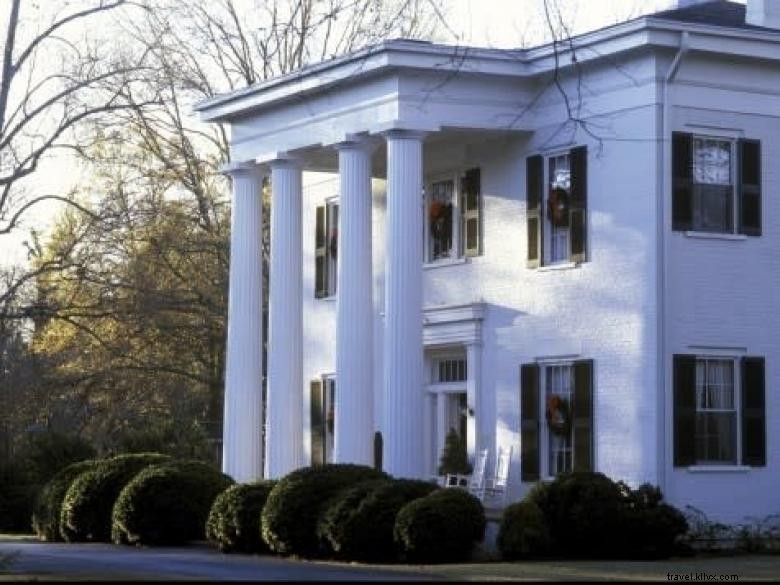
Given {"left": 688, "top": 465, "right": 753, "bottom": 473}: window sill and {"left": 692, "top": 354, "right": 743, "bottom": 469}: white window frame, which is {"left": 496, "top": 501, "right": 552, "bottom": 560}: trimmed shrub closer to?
{"left": 688, "top": 465, "right": 753, "bottom": 473}: window sill

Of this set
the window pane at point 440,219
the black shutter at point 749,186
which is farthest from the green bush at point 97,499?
the black shutter at point 749,186

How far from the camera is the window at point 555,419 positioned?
3441 cm

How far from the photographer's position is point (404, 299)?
35.6 m

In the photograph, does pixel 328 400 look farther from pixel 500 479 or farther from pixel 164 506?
pixel 164 506

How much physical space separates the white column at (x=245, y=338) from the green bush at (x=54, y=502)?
11.7ft

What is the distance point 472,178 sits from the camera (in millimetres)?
37625

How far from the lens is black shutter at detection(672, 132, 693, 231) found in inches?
1315

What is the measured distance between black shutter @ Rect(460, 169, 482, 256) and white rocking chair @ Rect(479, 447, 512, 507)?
3820 millimetres

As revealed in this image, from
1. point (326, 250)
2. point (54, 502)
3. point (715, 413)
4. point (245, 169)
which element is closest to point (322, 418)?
point (326, 250)

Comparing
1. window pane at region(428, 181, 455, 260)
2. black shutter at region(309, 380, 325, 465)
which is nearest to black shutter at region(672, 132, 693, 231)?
window pane at region(428, 181, 455, 260)

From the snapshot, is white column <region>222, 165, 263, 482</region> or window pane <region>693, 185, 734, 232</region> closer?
window pane <region>693, 185, 734, 232</region>

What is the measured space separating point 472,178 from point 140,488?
857cm

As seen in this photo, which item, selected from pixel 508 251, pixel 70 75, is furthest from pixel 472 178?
pixel 70 75

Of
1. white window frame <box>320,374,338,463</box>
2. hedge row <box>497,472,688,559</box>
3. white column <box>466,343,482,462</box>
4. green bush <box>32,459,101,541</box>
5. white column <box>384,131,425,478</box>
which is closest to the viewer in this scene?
hedge row <box>497,472,688,559</box>
